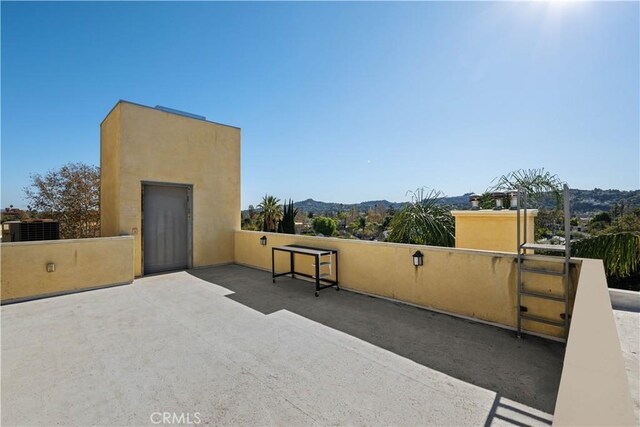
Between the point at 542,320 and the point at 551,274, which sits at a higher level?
the point at 551,274

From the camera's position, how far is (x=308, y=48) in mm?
7711

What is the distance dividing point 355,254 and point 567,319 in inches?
126

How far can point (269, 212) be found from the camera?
2019 centimetres

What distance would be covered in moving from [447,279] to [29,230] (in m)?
8.96

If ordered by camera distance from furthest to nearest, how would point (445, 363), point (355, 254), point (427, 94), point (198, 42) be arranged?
point (427, 94), point (198, 42), point (355, 254), point (445, 363)

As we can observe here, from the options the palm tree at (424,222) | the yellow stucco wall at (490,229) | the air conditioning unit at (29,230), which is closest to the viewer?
the yellow stucco wall at (490,229)

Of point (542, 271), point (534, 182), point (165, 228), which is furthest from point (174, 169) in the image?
point (534, 182)

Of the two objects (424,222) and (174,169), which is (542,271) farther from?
(174,169)

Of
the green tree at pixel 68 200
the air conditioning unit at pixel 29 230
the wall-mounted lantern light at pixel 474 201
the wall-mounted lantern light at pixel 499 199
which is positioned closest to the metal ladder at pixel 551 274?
the wall-mounted lantern light at pixel 499 199

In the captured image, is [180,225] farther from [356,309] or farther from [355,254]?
[356,309]

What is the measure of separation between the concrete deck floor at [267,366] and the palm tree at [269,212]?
15392mm

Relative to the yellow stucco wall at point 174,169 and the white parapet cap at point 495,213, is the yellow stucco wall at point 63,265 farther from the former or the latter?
the white parapet cap at point 495,213

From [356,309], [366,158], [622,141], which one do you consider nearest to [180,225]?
[356,309]

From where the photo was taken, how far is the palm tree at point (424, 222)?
7.85 metres
